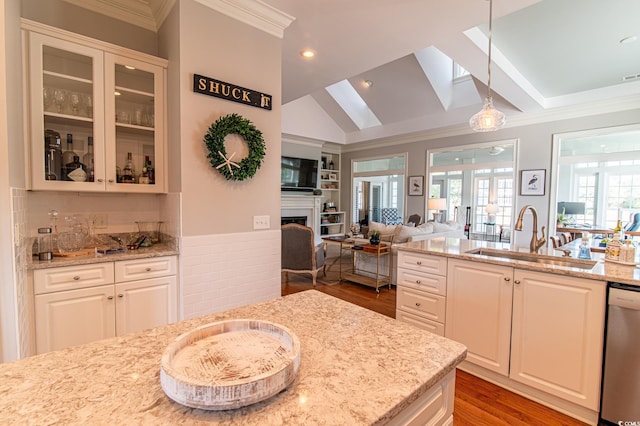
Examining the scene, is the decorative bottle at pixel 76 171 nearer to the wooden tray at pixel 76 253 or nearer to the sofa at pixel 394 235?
the wooden tray at pixel 76 253

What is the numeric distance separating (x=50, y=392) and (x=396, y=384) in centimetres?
83

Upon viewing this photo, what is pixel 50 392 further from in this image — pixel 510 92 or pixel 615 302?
pixel 510 92

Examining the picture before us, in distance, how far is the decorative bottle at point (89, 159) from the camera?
2156 millimetres

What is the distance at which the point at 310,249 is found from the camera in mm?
4348

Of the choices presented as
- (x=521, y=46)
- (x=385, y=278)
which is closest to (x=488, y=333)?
(x=385, y=278)

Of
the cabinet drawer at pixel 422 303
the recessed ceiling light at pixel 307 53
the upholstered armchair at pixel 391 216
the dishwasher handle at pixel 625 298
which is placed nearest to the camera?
the dishwasher handle at pixel 625 298

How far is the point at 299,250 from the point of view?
439cm

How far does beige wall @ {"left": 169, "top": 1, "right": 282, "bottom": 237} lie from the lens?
2189 millimetres

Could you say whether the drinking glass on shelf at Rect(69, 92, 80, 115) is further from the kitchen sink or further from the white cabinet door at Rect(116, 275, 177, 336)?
the kitchen sink

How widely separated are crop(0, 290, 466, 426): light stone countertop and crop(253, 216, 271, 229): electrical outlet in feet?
4.94

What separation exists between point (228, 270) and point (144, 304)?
2.05ft

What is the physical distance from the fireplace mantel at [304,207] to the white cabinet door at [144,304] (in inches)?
194

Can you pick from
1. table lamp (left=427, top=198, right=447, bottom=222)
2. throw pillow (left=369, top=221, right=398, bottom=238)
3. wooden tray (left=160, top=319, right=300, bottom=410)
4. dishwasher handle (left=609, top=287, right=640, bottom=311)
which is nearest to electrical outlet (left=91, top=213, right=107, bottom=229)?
wooden tray (left=160, top=319, right=300, bottom=410)

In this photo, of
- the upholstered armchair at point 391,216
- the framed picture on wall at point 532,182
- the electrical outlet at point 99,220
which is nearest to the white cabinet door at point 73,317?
the electrical outlet at point 99,220
